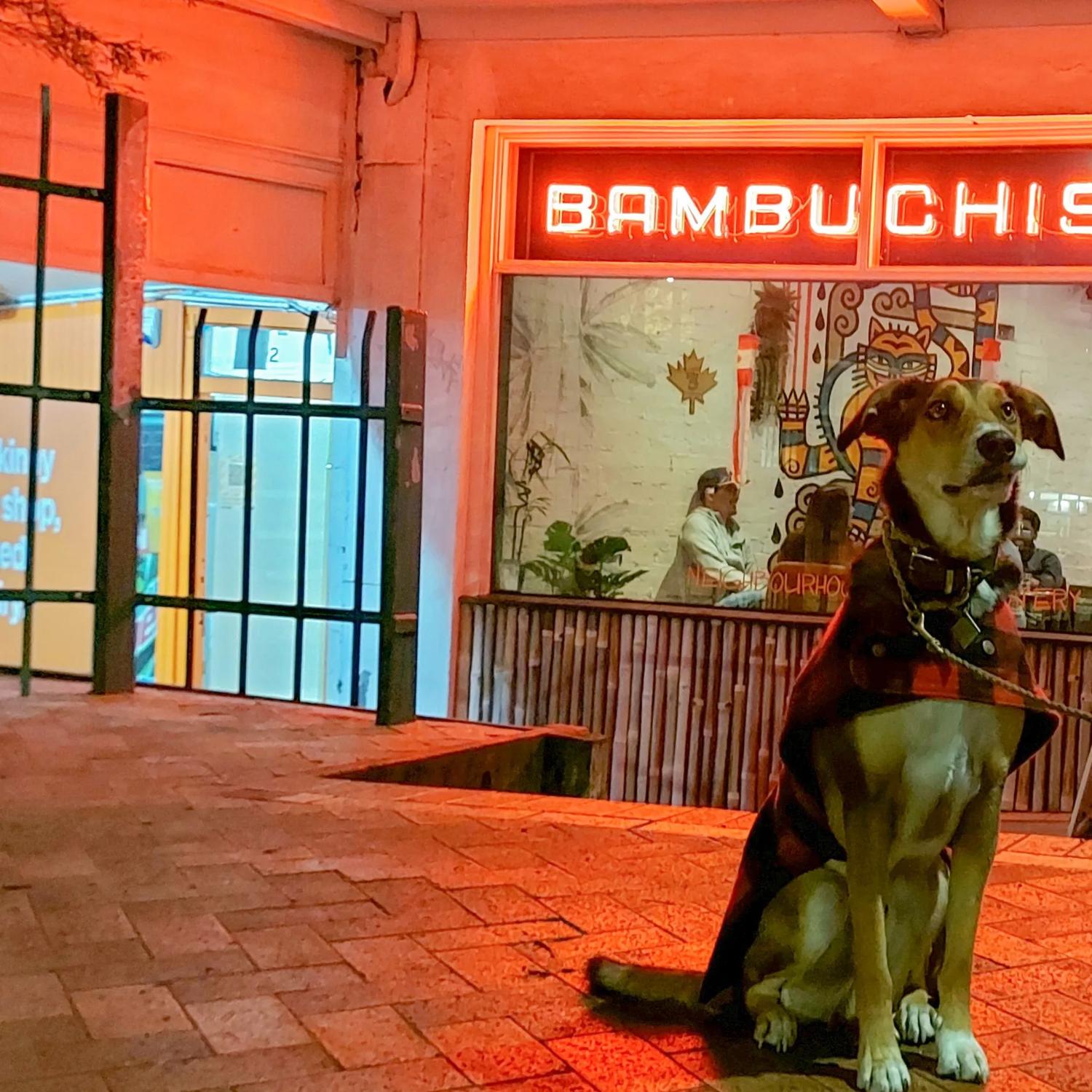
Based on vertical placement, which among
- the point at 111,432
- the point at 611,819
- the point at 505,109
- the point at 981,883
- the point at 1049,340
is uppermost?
the point at 505,109

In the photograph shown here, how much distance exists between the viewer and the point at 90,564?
9.04 meters

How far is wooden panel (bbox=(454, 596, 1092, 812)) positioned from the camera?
24.8 ft

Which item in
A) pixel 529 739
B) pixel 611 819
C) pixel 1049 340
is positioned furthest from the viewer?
pixel 1049 340

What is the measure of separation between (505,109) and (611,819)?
4.57 m

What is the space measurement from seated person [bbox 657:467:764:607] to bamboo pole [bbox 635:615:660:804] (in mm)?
265

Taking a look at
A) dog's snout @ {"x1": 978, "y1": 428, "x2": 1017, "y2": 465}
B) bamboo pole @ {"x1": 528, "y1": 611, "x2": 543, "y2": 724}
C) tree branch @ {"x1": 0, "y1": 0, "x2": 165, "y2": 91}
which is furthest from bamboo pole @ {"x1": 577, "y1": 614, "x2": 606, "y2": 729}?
dog's snout @ {"x1": 978, "y1": 428, "x2": 1017, "y2": 465}

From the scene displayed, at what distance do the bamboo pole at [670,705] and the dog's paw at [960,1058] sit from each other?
16.9 feet

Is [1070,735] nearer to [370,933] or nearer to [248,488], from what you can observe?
[248,488]

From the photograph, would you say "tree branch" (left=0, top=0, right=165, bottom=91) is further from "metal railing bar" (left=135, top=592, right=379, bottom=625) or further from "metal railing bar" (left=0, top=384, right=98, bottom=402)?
"metal railing bar" (left=135, top=592, right=379, bottom=625)

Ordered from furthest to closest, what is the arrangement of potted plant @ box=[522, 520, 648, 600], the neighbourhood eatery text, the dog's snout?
potted plant @ box=[522, 520, 648, 600]
the neighbourhood eatery text
the dog's snout

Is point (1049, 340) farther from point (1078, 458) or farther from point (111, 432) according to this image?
point (111, 432)

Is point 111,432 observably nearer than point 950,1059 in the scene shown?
No

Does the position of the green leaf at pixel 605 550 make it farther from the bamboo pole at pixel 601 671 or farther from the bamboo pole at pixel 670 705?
the bamboo pole at pixel 670 705

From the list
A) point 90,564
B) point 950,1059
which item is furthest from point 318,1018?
point 90,564
